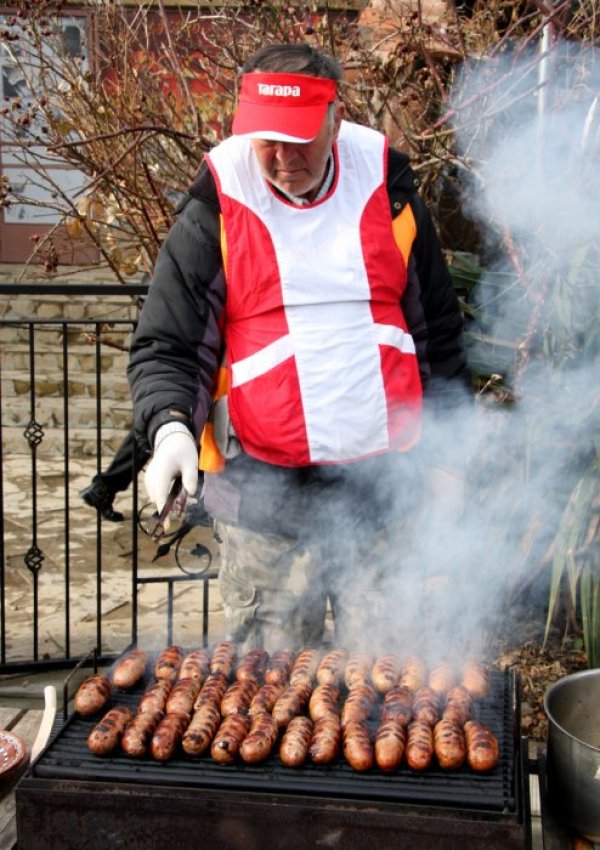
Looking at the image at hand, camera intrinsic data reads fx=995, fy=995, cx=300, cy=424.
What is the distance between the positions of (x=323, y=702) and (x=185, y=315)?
1204 mm

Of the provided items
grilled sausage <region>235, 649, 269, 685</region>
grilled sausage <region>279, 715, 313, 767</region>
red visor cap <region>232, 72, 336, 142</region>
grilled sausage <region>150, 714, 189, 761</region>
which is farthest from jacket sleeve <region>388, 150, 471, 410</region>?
grilled sausage <region>150, 714, 189, 761</region>

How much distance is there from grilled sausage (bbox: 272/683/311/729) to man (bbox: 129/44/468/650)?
49 cm

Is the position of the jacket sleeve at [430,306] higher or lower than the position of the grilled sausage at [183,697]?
higher

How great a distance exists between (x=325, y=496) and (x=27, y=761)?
4.17 feet

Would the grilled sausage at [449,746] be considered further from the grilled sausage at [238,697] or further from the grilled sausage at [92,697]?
the grilled sausage at [92,697]

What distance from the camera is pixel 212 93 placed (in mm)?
6094

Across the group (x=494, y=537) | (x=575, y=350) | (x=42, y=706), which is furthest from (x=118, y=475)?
(x=575, y=350)

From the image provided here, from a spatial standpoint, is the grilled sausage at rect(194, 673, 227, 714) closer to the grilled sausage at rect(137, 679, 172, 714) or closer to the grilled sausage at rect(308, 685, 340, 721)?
the grilled sausage at rect(137, 679, 172, 714)

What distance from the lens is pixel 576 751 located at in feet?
8.53

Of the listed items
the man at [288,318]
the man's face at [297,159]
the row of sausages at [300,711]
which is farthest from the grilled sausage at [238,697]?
the man's face at [297,159]

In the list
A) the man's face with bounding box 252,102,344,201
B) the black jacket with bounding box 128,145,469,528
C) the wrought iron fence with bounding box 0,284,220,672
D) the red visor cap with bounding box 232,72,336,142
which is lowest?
the wrought iron fence with bounding box 0,284,220,672

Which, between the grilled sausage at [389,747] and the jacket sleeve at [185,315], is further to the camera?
the jacket sleeve at [185,315]

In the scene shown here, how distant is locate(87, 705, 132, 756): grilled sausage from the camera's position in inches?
101

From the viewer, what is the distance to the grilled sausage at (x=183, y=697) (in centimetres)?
277
